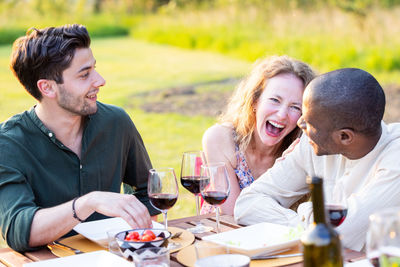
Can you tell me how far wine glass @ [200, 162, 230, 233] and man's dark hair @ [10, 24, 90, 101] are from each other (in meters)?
1.06

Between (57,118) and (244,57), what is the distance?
12.1 meters

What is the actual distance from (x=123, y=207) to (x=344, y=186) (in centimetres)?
91

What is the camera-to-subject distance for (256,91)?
351 cm

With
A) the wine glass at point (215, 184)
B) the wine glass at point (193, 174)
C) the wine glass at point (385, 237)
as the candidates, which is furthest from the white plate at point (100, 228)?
the wine glass at point (385, 237)

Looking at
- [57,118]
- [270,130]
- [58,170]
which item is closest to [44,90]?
[57,118]

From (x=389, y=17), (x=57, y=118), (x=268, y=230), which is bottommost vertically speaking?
(x=268, y=230)

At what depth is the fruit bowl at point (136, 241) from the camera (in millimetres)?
2096

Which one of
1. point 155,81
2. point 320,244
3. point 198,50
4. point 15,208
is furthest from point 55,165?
point 198,50

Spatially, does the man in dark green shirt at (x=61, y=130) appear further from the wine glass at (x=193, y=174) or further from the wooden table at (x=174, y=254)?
the wine glass at (x=193, y=174)

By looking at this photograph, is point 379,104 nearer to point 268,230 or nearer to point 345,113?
point 345,113

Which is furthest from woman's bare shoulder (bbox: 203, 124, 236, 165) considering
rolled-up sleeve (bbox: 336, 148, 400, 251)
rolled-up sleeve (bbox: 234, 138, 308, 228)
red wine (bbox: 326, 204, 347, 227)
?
red wine (bbox: 326, 204, 347, 227)

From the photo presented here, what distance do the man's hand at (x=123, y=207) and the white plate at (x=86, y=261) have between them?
234 millimetres

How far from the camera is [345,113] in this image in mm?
2357

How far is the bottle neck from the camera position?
4.88ft
